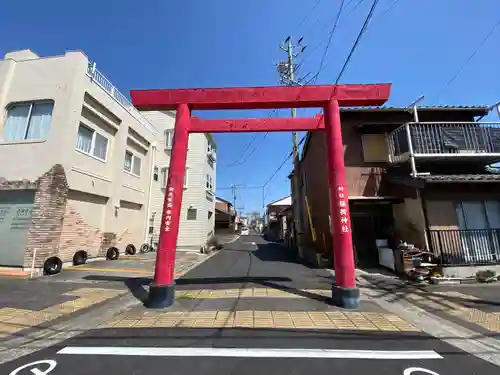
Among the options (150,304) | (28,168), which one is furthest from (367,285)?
(28,168)

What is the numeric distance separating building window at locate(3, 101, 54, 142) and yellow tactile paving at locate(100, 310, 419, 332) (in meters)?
9.09

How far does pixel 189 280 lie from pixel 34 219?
20.2 ft

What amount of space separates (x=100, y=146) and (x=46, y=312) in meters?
9.30

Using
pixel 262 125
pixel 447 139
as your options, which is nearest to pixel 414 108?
pixel 447 139

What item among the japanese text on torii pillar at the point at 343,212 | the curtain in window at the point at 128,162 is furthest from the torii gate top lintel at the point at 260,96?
the curtain in window at the point at 128,162

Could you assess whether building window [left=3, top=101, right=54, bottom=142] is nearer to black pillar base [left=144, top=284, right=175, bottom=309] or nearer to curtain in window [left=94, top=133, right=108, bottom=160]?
curtain in window [left=94, top=133, right=108, bottom=160]

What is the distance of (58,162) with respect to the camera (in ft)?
30.8

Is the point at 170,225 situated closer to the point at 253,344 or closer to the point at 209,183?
the point at 253,344

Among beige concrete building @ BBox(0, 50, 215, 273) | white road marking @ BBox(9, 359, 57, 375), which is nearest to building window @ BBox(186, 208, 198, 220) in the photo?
beige concrete building @ BBox(0, 50, 215, 273)

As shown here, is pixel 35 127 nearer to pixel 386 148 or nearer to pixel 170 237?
pixel 170 237

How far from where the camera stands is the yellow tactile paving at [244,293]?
6.38m

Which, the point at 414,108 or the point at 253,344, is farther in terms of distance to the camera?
the point at 414,108

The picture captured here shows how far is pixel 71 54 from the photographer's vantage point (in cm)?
1035

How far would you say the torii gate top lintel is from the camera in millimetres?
6465
